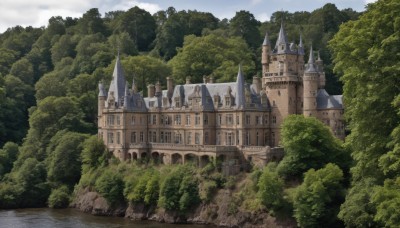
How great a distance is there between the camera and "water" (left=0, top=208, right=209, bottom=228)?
55481 millimetres

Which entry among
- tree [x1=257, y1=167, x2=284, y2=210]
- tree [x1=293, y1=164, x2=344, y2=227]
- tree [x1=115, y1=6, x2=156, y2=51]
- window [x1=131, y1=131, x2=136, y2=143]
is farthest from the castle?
tree [x1=115, y1=6, x2=156, y2=51]

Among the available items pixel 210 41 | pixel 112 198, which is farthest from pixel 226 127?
pixel 210 41

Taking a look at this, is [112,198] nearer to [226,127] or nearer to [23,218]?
[23,218]

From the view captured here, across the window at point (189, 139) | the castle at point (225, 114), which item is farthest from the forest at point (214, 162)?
the window at point (189, 139)

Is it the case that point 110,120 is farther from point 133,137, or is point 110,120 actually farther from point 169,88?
point 169,88

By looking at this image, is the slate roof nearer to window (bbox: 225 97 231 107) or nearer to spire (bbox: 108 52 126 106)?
window (bbox: 225 97 231 107)

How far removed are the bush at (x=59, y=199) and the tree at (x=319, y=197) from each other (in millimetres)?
27514

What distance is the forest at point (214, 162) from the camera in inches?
1225

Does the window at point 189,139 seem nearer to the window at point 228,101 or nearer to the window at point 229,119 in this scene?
the window at point 229,119

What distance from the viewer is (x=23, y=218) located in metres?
60.0

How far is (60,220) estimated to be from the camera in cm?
5856

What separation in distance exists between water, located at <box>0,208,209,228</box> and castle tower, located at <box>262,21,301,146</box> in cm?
1493

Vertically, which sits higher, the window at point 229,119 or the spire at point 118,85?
the spire at point 118,85

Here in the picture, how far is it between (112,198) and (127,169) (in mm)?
4009
